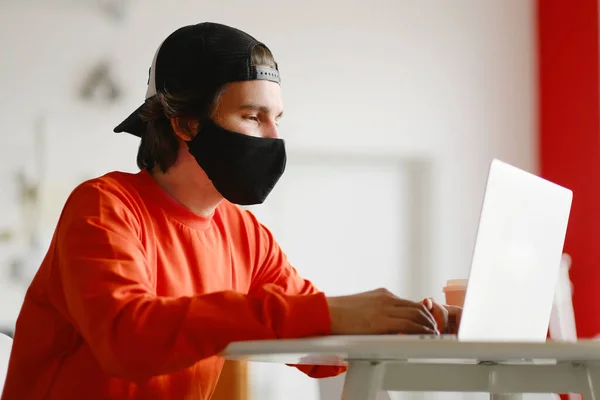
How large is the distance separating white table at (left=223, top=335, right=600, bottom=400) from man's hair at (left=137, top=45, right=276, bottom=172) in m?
0.55

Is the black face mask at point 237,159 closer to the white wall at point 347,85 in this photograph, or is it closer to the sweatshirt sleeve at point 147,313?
the sweatshirt sleeve at point 147,313

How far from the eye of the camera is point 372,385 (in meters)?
1.11

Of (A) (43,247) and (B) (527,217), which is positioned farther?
(A) (43,247)

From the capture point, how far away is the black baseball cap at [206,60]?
1.56 meters

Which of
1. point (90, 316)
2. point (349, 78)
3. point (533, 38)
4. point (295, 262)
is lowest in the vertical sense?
point (295, 262)

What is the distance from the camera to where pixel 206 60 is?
157 cm

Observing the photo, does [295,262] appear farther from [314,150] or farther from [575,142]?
[575,142]

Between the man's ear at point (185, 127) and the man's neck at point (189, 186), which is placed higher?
the man's ear at point (185, 127)

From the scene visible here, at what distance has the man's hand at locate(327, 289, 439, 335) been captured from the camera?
1130mm

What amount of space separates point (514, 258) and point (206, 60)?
0.64 meters

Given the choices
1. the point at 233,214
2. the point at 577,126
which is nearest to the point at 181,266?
the point at 233,214

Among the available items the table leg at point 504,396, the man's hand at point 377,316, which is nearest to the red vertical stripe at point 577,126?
the table leg at point 504,396

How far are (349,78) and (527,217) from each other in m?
2.57

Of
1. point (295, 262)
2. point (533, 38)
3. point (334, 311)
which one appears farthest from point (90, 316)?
point (533, 38)
